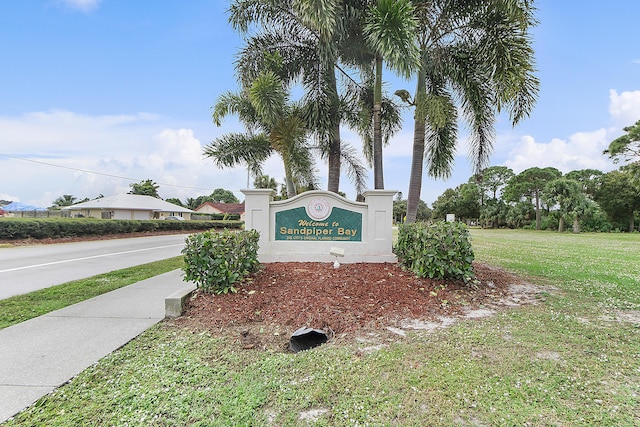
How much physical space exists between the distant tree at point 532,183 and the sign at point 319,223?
41.2 meters

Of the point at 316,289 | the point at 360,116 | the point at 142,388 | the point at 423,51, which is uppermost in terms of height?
the point at 423,51

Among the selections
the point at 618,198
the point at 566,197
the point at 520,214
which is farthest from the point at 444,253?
the point at 520,214

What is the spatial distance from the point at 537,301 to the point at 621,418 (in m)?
3.38

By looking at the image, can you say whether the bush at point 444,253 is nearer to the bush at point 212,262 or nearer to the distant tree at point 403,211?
the bush at point 212,262

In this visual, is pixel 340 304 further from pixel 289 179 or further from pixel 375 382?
pixel 289 179

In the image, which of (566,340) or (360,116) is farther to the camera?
(360,116)

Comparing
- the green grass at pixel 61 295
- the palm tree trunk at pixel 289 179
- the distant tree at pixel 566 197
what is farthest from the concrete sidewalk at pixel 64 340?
the distant tree at pixel 566 197

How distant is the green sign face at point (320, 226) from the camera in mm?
7262

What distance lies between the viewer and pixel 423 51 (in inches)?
324

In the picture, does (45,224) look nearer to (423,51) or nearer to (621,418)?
(423,51)

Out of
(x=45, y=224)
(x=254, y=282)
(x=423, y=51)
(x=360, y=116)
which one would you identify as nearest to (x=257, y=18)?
(x=360, y=116)

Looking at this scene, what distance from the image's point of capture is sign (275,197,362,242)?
7254mm

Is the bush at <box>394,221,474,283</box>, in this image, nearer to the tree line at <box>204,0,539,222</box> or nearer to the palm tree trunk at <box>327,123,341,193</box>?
the tree line at <box>204,0,539,222</box>

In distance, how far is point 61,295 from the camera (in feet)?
19.2
